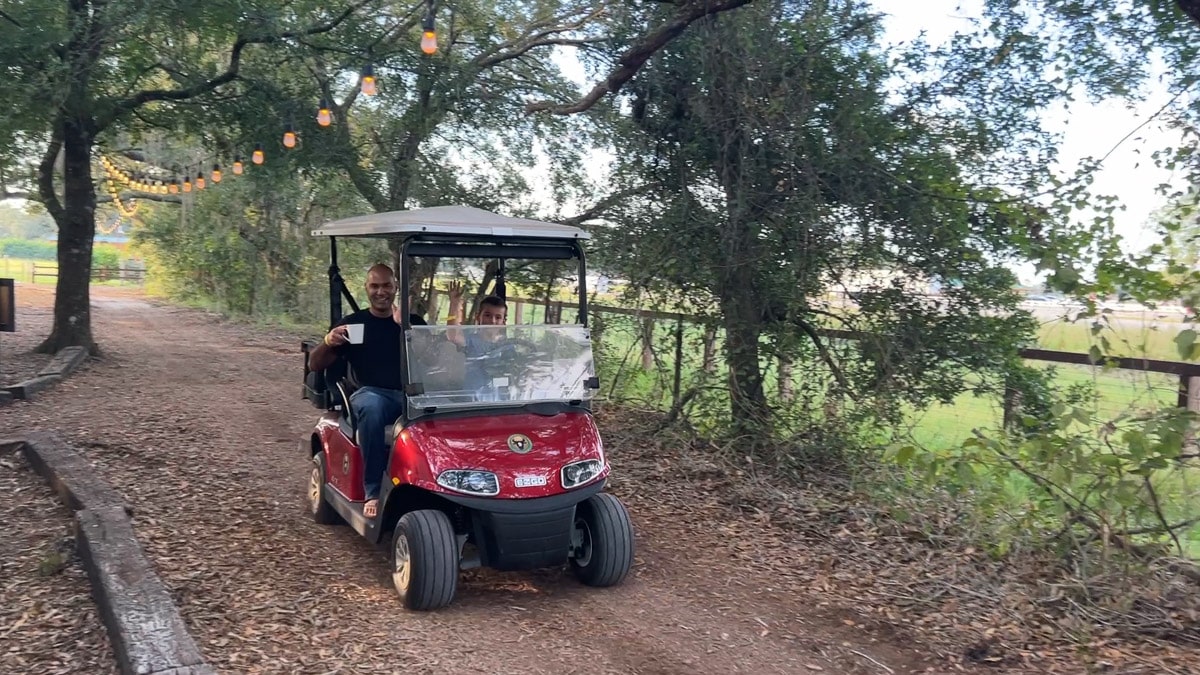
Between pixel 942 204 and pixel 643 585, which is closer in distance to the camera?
pixel 643 585

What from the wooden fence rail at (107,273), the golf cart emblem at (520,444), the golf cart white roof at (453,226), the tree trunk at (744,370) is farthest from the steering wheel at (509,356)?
the wooden fence rail at (107,273)

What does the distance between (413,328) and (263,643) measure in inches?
66.9

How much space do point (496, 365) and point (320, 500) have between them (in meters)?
1.74

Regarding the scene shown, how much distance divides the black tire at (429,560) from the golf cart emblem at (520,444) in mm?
474

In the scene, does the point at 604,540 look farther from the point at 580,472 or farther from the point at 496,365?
the point at 496,365

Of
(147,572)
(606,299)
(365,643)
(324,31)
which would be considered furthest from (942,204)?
(324,31)

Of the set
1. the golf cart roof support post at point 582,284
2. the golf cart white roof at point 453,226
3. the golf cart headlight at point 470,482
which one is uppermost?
the golf cart white roof at point 453,226

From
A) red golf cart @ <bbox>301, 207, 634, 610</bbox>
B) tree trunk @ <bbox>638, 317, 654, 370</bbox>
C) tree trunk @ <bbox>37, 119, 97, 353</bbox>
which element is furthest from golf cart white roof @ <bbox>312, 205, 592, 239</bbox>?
tree trunk @ <bbox>37, 119, 97, 353</bbox>

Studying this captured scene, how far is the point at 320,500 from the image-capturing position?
224 inches

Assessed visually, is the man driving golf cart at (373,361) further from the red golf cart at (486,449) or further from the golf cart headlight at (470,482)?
the golf cart headlight at (470,482)

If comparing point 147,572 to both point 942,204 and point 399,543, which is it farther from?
point 942,204

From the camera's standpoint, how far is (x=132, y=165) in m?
24.2

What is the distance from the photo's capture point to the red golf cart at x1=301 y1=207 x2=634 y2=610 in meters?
4.28

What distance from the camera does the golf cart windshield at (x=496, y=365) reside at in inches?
185
